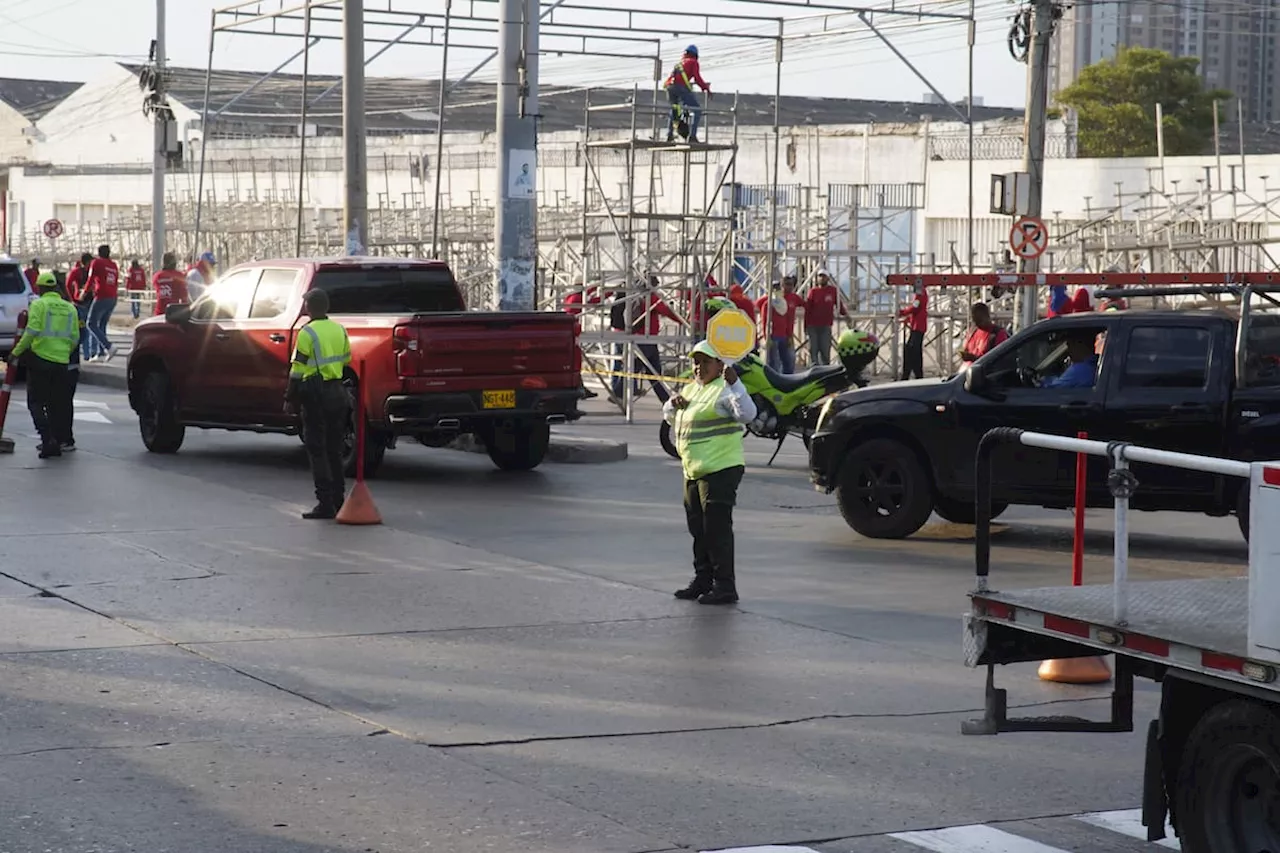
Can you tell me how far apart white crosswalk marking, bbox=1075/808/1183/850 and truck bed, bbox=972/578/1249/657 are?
79 centimetres

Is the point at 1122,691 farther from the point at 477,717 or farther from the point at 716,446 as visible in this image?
the point at 716,446

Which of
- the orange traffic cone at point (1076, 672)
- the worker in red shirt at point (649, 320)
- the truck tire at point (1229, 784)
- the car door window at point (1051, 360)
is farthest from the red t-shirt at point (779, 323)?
the truck tire at point (1229, 784)

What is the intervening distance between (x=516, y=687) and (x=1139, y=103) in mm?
71363

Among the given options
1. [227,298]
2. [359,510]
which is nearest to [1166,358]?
[359,510]

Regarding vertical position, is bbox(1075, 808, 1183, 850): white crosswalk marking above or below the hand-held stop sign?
below

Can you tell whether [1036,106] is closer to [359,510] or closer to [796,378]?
[796,378]

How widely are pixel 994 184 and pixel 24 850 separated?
1985 centimetres

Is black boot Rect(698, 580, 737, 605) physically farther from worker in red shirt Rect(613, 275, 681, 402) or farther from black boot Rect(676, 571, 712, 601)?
worker in red shirt Rect(613, 275, 681, 402)

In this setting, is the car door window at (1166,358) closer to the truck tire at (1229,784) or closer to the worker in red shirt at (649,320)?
the truck tire at (1229,784)

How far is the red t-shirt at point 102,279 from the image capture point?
1268 inches

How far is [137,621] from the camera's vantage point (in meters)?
10.8

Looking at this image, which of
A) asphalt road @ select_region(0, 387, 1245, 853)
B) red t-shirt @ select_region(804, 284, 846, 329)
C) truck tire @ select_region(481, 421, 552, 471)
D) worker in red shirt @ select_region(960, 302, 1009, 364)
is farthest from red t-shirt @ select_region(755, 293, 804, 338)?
asphalt road @ select_region(0, 387, 1245, 853)

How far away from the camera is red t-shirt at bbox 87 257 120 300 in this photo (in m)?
32.2

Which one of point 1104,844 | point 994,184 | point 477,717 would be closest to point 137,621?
point 477,717
